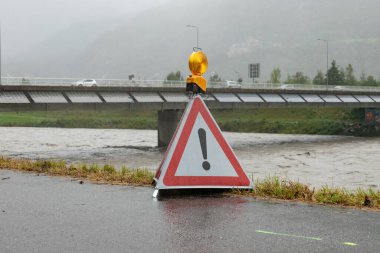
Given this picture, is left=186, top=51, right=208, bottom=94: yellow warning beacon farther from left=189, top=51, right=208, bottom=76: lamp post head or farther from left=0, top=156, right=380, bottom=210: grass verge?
left=0, top=156, right=380, bottom=210: grass verge

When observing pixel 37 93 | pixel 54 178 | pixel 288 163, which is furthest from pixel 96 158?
pixel 54 178

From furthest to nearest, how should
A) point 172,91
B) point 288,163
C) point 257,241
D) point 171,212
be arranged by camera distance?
point 172,91 < point 288,163 < point 171,212 < point 257,241

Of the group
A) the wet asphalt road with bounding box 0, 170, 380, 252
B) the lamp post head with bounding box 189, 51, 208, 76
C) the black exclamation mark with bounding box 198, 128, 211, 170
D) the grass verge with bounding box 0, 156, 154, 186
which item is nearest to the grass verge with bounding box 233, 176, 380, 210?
the wet asphalt road with bounding box 0, 170, 380, 252

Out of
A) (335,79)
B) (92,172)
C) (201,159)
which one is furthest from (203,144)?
(335,79)

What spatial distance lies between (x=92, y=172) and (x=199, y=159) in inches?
157

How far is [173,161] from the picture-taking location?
9.30 meters

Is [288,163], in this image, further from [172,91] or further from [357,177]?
[172,91]

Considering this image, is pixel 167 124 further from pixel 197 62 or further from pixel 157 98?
pixel 197 62

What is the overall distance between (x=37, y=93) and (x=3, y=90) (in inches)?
122

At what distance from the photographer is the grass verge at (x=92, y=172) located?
1119cm

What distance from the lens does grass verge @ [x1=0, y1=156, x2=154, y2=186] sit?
11.2 m

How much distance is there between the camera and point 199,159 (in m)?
9.46

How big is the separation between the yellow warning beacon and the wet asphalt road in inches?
83.4

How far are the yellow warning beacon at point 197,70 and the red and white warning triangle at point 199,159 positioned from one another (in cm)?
20
